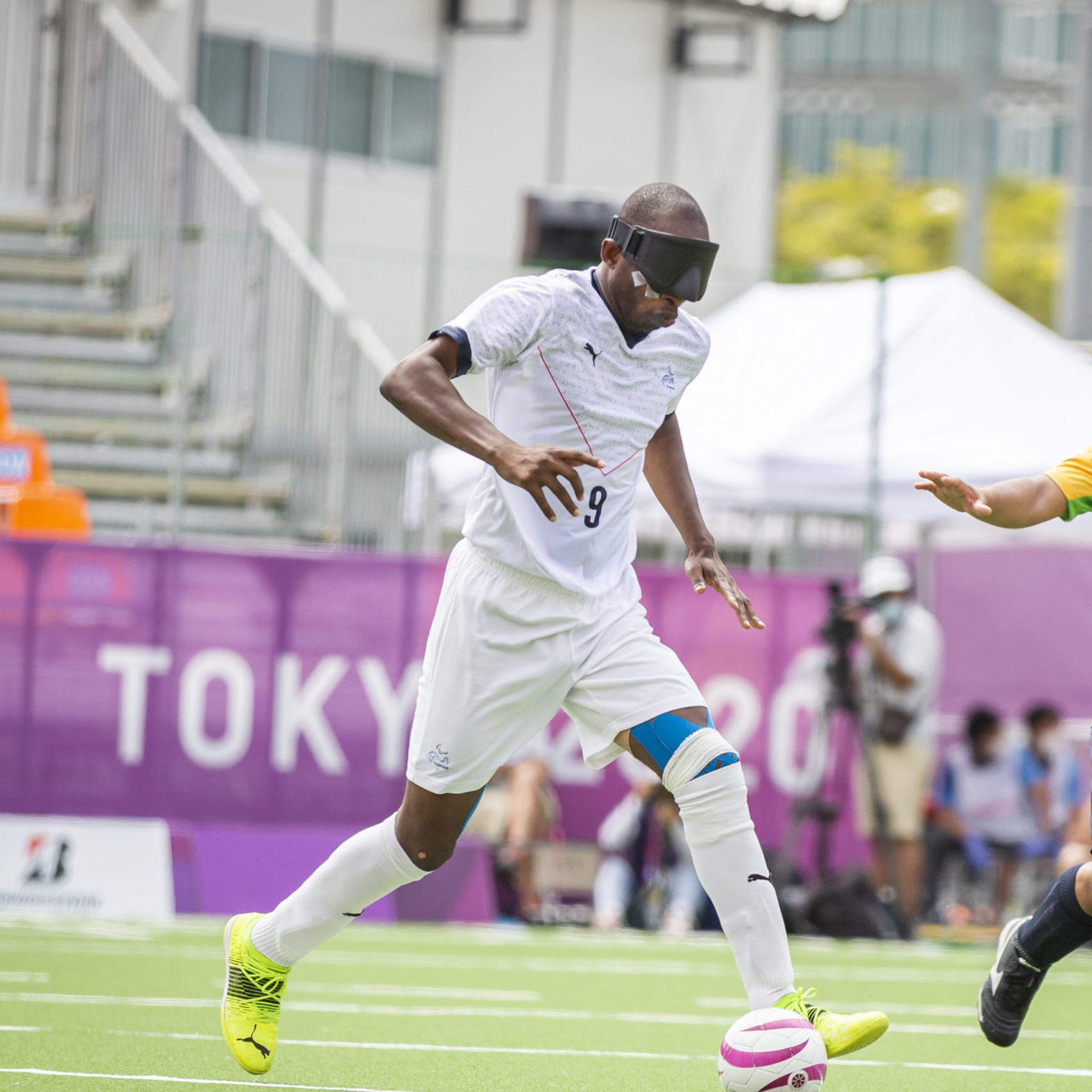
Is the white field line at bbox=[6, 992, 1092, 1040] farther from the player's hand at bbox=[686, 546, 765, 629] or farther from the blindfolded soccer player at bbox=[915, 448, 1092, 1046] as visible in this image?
the player's hand at bbox=[686, 546, 765, 629]

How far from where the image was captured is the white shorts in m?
4.91

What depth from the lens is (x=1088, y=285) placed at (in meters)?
16.1

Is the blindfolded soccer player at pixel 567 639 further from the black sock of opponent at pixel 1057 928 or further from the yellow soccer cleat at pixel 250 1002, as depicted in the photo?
the black sock of opponent at pixel 1057 928

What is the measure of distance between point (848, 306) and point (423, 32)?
10.8 meters

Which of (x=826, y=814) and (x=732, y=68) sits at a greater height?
(x=732, y=68)

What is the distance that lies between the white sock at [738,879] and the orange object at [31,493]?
24.8ft

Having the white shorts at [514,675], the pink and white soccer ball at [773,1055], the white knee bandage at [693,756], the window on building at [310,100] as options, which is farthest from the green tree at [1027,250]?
the pink and white soccer ball at [773,1055]

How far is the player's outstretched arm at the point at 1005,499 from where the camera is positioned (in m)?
4.73

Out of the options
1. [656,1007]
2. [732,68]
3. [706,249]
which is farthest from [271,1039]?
[732,68]

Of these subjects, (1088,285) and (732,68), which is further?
(732,68)

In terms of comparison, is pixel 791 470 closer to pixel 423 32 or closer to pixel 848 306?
pixel 848 306

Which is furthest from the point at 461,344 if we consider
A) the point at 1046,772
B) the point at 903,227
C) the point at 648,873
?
the point at 903,227

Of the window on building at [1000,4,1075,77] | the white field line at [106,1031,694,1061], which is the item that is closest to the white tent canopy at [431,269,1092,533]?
the white field line at [106,1031,694,1061]

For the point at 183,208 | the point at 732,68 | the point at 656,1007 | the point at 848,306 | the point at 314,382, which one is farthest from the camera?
the point at 732,68
